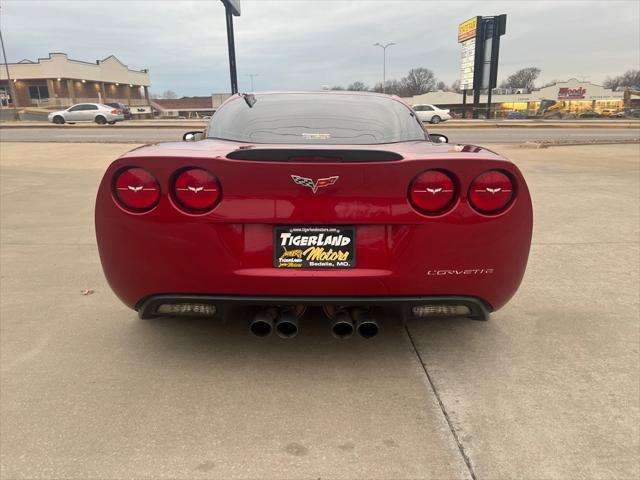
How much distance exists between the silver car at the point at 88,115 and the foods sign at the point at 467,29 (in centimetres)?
3683

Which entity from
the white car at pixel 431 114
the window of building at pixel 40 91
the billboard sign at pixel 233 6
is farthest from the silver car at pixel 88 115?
the window of building at pixel 40 91

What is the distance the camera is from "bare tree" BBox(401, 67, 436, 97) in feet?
375

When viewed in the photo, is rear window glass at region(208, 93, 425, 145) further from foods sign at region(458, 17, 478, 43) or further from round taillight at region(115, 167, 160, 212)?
foods sign at region(458, 17, 478, 43)

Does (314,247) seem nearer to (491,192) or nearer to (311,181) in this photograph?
(311,181)

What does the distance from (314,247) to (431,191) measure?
609 millimetres

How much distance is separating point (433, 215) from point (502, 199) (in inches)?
14.0

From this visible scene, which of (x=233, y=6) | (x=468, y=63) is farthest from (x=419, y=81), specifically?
(x=233, y=6)

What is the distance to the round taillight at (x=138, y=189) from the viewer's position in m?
2.30

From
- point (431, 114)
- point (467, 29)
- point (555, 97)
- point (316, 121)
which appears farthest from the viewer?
point (555, 97)

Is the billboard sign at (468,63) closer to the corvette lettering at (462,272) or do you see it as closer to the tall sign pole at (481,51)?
the tall sign pole at (481,51)

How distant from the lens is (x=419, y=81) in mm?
114875

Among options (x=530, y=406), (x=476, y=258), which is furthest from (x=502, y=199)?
(x=530, y=406)

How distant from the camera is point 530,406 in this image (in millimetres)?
2324

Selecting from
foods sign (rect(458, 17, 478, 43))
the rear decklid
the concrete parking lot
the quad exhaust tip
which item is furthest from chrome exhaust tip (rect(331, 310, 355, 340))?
foods sign (rect(458, 17, 478, 43))
